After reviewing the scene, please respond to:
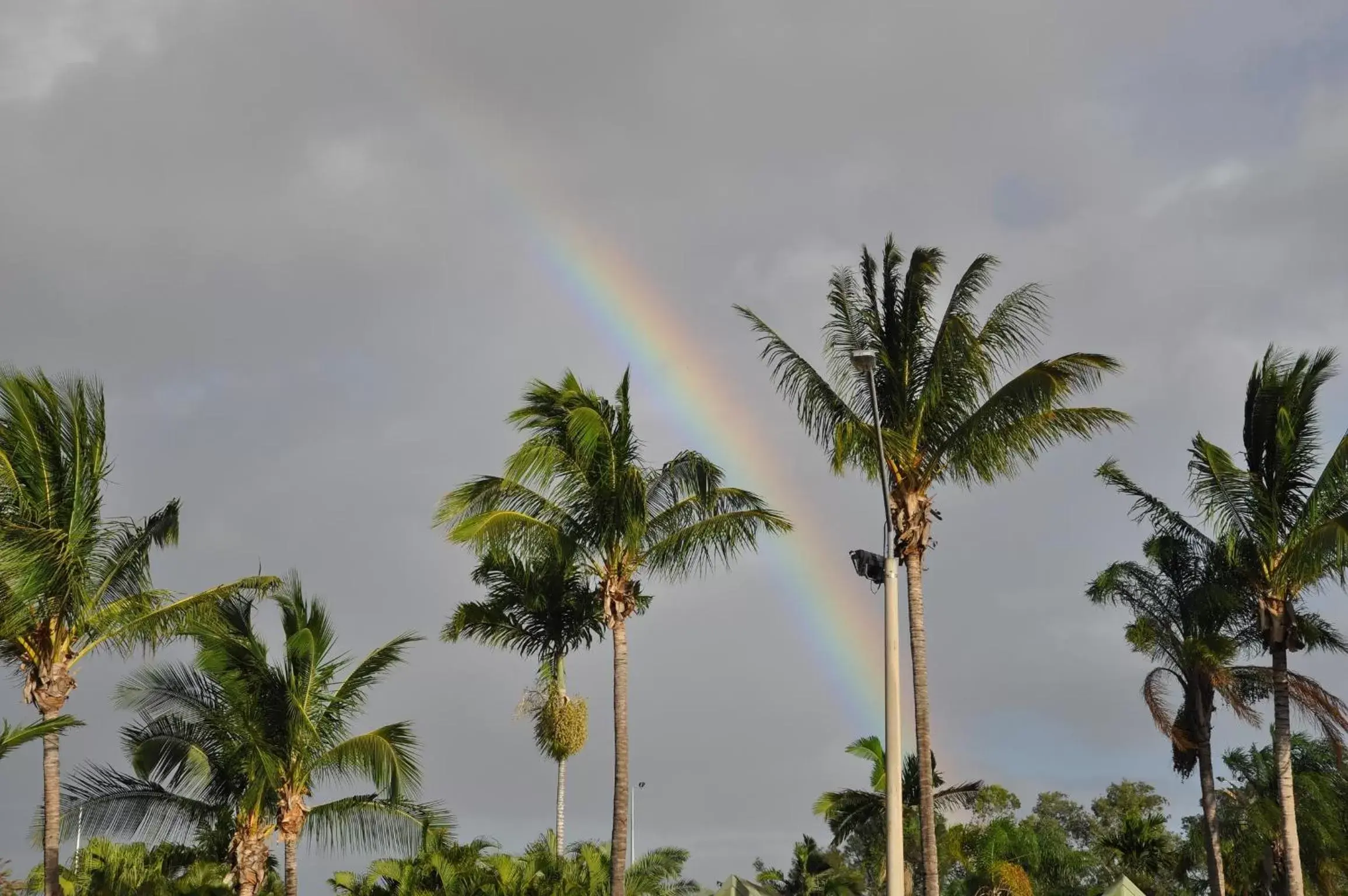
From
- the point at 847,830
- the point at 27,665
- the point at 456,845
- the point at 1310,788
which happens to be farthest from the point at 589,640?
the point at 1310,788

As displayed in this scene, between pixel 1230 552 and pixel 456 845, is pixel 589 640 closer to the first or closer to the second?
pixel 456 845

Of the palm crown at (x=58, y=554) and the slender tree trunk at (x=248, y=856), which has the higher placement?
the palm crown at (x=58, y=554)

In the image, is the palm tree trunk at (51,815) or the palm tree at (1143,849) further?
the palm tree at (1143,849)

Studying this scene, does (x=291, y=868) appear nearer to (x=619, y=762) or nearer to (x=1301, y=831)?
(x=619, y=762)

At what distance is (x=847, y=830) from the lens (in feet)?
123

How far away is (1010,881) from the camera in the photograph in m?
36.2

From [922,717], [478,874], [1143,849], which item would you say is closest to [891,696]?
[922,717]

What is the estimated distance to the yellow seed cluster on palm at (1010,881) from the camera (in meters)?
36.1

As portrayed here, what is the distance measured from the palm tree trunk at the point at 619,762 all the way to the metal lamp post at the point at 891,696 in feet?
30.4

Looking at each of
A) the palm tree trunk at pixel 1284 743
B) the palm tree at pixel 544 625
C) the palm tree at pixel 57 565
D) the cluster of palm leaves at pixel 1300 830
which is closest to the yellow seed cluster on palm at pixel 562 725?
the palm tree at pixel 544 625

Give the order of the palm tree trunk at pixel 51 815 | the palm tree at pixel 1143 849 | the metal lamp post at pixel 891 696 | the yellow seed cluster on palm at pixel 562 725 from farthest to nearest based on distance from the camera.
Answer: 1. the palm tree at pixel 1143 849
2. the yellow seed cluster on palm at pixel 562 725
3. the palm tree trunk at pixel 51 815
4. the metal lamp post at pixel 891 696

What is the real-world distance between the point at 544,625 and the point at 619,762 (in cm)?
719

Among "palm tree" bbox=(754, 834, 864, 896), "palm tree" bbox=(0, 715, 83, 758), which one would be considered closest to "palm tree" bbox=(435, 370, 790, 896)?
"palm tree" bbox=(0, 715, 83, 758)

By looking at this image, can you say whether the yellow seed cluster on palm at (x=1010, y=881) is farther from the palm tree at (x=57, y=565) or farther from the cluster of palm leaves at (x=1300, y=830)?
the palm tree at (x=57, y=565)
